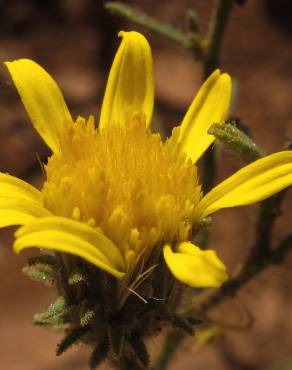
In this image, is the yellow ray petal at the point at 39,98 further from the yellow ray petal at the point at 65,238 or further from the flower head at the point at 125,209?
the yellow ray petal at the point at 65,238

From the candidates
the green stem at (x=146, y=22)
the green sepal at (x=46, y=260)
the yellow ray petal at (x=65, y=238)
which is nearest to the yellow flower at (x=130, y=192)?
the yellow ray petal at (x=65, y=238)

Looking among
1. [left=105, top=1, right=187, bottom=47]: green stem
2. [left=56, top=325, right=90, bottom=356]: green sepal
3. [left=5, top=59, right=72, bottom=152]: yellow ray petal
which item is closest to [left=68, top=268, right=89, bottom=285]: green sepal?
[left=56, top=325, right=90, bottom=356]: green sepal

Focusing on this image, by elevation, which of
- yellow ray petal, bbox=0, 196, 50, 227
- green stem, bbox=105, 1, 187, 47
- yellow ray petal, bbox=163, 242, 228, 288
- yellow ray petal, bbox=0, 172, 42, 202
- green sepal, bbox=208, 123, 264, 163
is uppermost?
green stem, bbox=105, 1, 187, 47

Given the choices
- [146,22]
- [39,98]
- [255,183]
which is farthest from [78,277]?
[146,22]

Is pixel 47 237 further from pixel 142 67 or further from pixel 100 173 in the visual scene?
pixel 142 67

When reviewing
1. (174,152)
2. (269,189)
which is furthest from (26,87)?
(269,189)

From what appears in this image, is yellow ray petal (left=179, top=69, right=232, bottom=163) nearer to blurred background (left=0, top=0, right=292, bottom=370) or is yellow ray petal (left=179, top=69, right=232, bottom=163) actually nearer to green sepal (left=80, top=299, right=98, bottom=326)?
green sepal (left=80, top=299, right=98, bottom=326)

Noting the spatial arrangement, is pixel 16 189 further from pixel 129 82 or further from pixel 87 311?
pixel 129 82

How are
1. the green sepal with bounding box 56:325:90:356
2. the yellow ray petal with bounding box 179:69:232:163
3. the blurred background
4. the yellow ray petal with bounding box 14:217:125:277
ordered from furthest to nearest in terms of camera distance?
the blurred background → the yellow ray petal with bounding box 179:69:232:163 → the green sepal with bounding box 56:325:90:356 → the yellow ray petal with bounding box 14:217:125:277

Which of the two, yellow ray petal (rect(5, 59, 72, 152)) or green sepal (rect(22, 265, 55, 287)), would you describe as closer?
green sepal (rect(22, 265, 55, 287))

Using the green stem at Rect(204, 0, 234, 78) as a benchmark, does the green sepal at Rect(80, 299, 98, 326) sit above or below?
below
